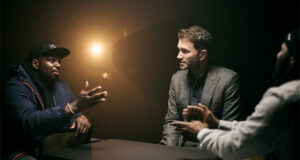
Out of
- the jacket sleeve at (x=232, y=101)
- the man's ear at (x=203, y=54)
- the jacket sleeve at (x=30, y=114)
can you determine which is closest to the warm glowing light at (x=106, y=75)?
the jacket sleeve at (x=30, y=114)

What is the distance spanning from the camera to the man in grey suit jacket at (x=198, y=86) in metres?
2.06

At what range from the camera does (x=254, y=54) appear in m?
2.05

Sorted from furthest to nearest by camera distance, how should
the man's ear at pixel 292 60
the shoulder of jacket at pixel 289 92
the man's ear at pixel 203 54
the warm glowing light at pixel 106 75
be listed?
the warm glowing light at pixel 106 75 → the man's ear at pixel 203 54 → the man's ear at pixel 292 60 → the shoulder of jacket at pixel 289 92

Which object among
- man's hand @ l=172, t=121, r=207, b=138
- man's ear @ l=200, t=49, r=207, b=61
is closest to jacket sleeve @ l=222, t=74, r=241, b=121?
man's ear @ l=200, t=49, r=207, b=61

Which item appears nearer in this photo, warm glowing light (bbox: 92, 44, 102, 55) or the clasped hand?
the clasped hand

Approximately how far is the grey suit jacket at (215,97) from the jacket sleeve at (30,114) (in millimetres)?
1058

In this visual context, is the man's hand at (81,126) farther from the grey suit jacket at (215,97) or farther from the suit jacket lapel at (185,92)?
the suit jacket lapel at (185,92)

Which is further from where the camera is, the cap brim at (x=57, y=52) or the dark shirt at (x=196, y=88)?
the cap brim at (x=57, y=52)

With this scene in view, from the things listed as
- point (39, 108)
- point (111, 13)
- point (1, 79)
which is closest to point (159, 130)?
point (39, 108)

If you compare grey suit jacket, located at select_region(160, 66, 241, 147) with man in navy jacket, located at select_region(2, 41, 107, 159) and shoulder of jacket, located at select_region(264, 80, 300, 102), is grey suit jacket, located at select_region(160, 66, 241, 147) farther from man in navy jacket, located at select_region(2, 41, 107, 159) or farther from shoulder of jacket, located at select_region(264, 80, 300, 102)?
shoulder of jacket, located at select_region(264, 80, 300, 102)

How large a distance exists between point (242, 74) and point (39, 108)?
6.85ft

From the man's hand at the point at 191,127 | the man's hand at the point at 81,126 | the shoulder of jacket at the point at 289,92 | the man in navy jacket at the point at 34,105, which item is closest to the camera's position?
the shoulder of jacket at the point at 289,92

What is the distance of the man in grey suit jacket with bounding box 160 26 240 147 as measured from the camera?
2.06 m

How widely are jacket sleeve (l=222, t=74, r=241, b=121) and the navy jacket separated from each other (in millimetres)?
1473
